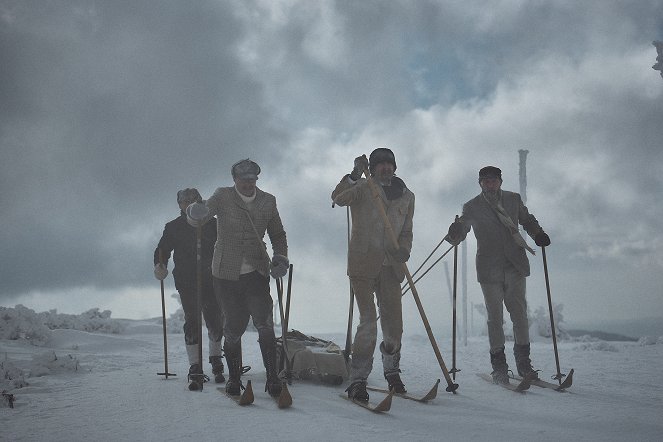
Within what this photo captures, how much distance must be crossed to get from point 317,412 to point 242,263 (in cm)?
152

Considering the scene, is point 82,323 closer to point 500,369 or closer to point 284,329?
point 284,329

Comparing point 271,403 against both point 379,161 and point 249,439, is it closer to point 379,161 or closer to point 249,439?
point 249,439

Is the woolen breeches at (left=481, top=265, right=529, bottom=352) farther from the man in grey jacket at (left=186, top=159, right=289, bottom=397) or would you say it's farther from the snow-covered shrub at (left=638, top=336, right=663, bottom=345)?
the snow-covered shrub at (left=638, top=336, right=663, bottom=345)

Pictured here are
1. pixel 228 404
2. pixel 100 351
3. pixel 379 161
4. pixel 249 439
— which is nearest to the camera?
pixel 249 439

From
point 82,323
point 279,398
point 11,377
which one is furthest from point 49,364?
point 82,323

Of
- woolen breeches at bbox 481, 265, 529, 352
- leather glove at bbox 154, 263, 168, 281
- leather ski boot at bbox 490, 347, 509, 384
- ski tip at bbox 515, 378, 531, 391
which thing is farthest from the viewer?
leather glove at bbox 154, 263, 168, 281

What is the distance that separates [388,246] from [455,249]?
140 centimetres

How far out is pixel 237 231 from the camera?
4.51 m

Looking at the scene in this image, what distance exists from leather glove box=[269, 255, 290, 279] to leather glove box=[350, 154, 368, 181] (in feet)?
3.19

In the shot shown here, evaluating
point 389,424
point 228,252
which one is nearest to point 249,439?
point 389,424

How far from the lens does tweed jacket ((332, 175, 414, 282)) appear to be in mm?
4523

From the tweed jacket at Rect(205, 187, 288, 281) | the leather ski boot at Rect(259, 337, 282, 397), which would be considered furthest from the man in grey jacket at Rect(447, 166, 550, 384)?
the leather ski boot at Rect(259, 337, 282, 397)

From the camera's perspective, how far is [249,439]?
278cm

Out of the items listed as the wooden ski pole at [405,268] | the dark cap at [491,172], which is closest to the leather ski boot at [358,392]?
the wooden ski pole at [405,268]
